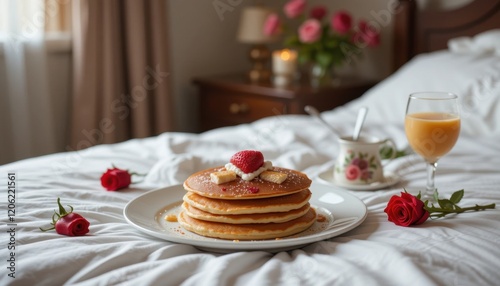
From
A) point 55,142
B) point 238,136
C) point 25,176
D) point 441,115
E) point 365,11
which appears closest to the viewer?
point 441,115

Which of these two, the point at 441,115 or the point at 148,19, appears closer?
the point at 441,115

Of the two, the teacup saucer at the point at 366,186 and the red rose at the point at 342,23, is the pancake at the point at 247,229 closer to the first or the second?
the teacup saucer at the point at 366,186

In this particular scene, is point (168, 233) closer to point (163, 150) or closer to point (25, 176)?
point (25, 176)

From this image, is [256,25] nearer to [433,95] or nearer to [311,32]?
[311,32]

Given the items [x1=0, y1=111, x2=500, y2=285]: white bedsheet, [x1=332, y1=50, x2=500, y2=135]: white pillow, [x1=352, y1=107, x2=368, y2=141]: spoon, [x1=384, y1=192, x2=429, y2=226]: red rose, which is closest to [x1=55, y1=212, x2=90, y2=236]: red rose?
[x1=0, y1=111, x2=500, y2=285]: white bedsheet

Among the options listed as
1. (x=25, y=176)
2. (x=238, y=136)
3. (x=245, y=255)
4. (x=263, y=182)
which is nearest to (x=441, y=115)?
(x=263, y=182)

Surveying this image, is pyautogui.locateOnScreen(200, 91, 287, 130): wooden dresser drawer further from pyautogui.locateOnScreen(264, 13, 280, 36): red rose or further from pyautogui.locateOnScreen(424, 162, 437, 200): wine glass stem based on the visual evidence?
pyautogui.locateOnScreen(424, 162, 437, 200): wine glass stem
